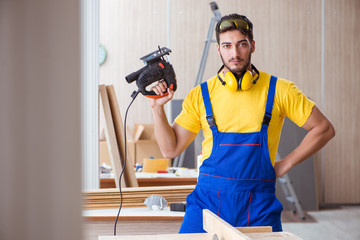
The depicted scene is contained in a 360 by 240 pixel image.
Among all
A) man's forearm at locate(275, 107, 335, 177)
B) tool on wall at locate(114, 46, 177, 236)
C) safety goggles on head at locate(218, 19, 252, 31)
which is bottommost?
man's forearm at locate(275, 107, 335, 177)

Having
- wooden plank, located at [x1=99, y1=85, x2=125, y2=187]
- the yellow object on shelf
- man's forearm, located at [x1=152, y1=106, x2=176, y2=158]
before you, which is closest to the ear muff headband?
man's forearm, located at [x1=152, y1=106, x2=176, y2=158]

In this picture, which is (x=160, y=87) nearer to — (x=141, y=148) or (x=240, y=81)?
(x=240, y=81)

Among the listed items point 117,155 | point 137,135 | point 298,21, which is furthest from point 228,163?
point 298,21

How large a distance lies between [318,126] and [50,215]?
1.98m

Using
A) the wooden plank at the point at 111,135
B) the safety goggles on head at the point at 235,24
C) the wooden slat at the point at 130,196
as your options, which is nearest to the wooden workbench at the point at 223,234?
the safety goggles on head at the point at 235,24

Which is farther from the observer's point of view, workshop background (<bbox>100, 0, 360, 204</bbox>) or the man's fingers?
workshop background (<bbox>100, 0, 360, 204</bbox>)

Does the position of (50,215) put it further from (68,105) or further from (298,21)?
(298,21)

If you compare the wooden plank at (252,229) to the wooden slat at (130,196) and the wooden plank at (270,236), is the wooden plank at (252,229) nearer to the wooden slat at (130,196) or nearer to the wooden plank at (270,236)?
the wooden plank at (270,236)

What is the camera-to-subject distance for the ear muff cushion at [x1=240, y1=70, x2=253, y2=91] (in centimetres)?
199

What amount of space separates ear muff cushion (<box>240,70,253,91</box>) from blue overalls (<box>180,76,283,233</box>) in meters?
0.10

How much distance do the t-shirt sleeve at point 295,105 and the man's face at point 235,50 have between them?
232mm

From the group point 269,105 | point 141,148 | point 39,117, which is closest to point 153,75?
point 269,105

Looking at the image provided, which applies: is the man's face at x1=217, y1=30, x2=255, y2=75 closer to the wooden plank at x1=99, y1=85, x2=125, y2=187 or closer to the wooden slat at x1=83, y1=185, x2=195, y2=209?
the wooden slat at x1=83, y1=185, x2=195, y2=209

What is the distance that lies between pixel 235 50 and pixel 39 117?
1.87 m
